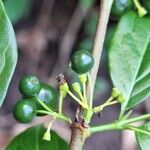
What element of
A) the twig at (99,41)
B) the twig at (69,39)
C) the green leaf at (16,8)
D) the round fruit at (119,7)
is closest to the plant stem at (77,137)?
the twig at (99,41)

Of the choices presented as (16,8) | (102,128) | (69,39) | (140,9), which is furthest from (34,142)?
(69,39)

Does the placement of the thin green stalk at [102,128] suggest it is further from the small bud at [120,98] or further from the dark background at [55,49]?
the dark background at [55,49]

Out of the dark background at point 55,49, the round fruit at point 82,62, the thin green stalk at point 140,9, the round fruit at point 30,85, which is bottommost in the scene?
the dark background at point 55,49

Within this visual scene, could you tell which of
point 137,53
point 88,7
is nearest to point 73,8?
point 88,7

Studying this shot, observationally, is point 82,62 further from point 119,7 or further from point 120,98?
point 119,7

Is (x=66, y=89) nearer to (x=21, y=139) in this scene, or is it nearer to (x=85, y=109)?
(x=85, y=109)

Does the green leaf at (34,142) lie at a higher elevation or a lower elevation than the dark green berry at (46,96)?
lower
